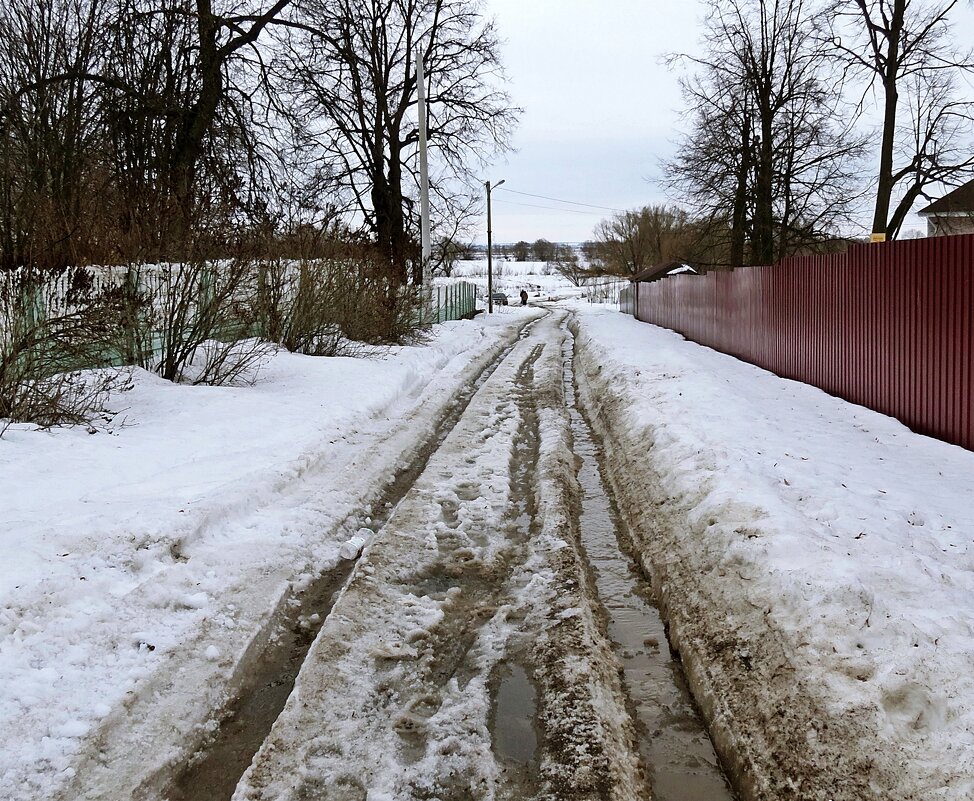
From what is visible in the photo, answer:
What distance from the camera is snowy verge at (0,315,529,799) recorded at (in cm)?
303

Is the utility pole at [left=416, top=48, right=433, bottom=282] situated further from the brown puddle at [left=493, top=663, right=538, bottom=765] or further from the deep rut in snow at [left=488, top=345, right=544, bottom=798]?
the brown puddle at [left=493, top=663, right=538, bottom=765]

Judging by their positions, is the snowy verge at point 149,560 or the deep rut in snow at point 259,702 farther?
the snowy verge at point 149,560

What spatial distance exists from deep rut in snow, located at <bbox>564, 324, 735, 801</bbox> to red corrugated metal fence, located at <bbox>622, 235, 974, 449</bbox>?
3766mm

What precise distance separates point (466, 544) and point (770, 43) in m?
28.3

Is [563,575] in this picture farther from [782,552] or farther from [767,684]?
[767,684]

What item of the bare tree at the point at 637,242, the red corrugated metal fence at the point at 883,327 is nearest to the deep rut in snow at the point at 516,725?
the red corrugated metal fence at the point at 883,327

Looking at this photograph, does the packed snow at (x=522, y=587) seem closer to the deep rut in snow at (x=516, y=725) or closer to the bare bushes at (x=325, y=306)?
the deep rut in snow at (x=516, y=725)

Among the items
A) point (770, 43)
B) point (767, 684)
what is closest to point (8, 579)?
point (767, 684)

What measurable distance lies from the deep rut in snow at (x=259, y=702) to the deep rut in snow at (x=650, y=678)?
164 cm

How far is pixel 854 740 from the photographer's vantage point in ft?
9.26

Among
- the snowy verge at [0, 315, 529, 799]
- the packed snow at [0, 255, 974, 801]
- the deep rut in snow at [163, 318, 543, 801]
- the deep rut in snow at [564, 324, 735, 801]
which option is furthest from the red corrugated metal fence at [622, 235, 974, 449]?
the deep rut in snow at [163, 318, 543, 801]

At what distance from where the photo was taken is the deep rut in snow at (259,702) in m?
2.90

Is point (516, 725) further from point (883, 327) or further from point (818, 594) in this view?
point (883, 327)

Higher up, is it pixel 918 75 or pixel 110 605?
pixel 918 75
